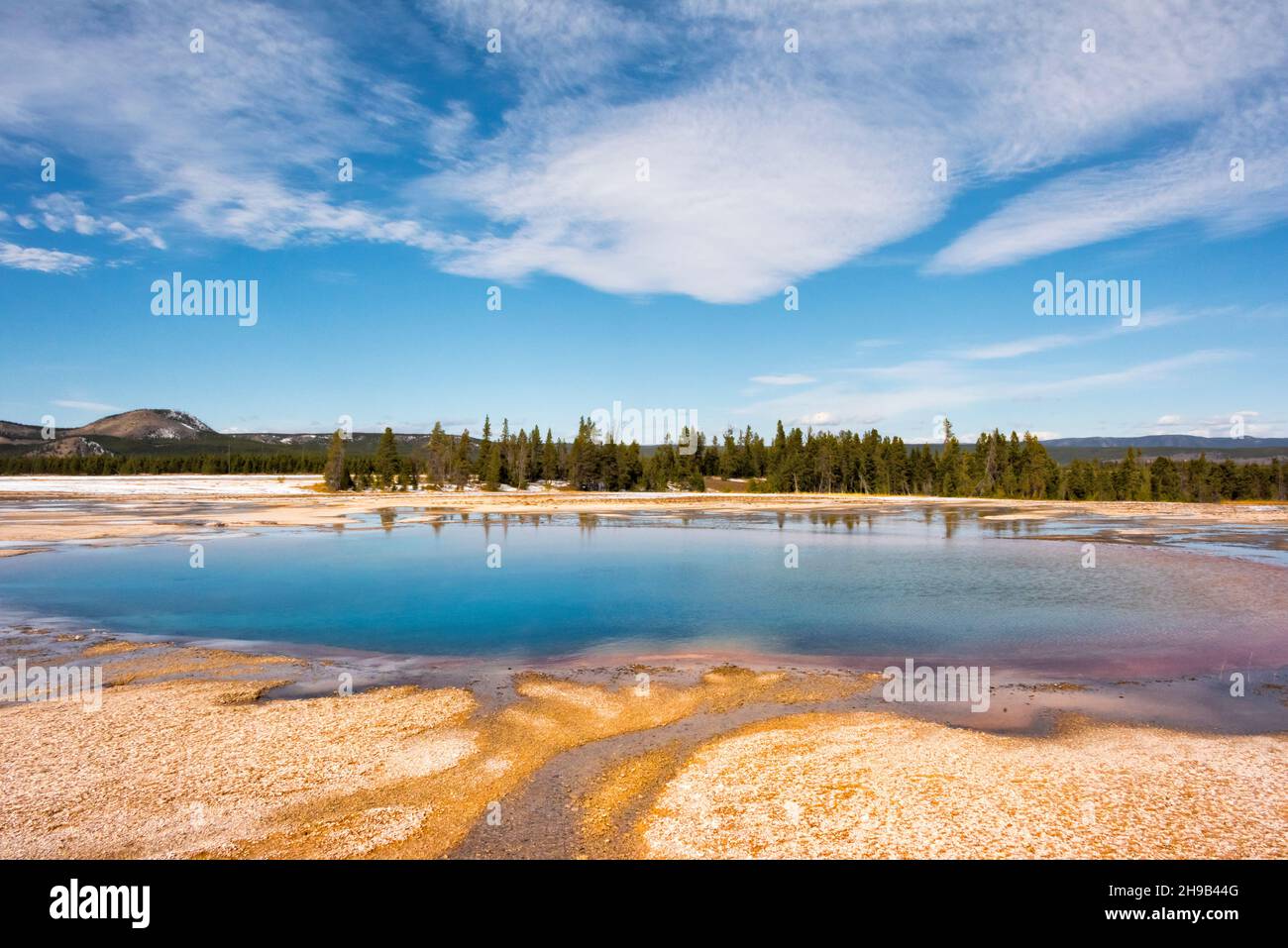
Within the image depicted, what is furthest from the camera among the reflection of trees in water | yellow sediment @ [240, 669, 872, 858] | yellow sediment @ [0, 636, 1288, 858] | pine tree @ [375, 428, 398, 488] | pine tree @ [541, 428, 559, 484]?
pine tree @ [541, 428, 559, 484]

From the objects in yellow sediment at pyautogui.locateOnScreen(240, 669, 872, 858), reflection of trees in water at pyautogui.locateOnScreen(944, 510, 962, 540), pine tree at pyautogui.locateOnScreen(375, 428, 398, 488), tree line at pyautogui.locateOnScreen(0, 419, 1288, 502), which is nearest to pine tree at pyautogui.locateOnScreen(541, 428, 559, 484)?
tree line at pyautogui.locateOnScreen(0, 419, 1288, 502)

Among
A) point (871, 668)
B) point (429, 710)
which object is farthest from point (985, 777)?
point (429, 710)

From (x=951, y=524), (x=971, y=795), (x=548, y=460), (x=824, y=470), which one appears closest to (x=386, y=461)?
(x=548, y=460)

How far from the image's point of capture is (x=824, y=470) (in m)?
165

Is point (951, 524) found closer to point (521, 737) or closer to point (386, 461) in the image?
point (521, 737)

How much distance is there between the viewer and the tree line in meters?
141

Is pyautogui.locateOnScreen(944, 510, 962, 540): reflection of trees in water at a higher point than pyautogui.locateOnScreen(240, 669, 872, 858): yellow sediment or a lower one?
lower

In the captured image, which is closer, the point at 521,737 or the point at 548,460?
the point at 521,737

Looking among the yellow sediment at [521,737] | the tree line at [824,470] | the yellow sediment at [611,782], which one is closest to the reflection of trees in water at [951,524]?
the yellow sediment at [521,737]

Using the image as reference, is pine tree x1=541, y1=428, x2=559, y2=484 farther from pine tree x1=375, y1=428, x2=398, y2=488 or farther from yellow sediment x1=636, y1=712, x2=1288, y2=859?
yellow sediment x1=636, y1=712, x2=1288, y2=859

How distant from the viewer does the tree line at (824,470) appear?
141 meters

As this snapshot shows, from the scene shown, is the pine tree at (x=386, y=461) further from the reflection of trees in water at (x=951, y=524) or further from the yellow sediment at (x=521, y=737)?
the yellow sediment at (x=521, y=737)
